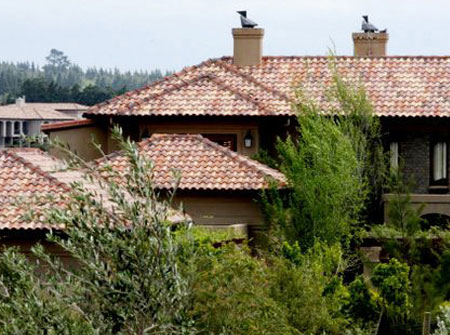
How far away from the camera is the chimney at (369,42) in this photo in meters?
50.9

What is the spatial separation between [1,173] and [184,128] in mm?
13335

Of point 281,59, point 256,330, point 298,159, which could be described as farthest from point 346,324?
point 281,59

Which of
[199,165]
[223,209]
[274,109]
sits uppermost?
[274,109]

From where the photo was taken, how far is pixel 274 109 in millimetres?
42938

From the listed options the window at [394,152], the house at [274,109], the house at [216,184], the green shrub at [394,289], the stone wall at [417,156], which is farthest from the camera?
the stone wall at [417,156]

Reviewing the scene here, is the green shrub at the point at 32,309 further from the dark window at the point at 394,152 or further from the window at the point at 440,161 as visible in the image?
the window at the point at 440,161

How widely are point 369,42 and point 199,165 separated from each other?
15532 mm

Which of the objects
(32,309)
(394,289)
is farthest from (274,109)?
(32,309)

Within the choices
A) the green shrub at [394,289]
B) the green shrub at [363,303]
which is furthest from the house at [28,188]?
the green shrub at [394,289]

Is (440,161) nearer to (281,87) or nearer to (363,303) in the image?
(281,87)

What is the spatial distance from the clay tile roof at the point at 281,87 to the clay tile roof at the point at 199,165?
14.3ft

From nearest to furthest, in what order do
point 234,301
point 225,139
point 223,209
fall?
point 234,301 < point 223,209 < point 225,139

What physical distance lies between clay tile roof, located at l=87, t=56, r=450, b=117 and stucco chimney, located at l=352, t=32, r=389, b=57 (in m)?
3.14

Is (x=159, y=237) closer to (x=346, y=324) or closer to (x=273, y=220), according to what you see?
(x=346, y=324)
